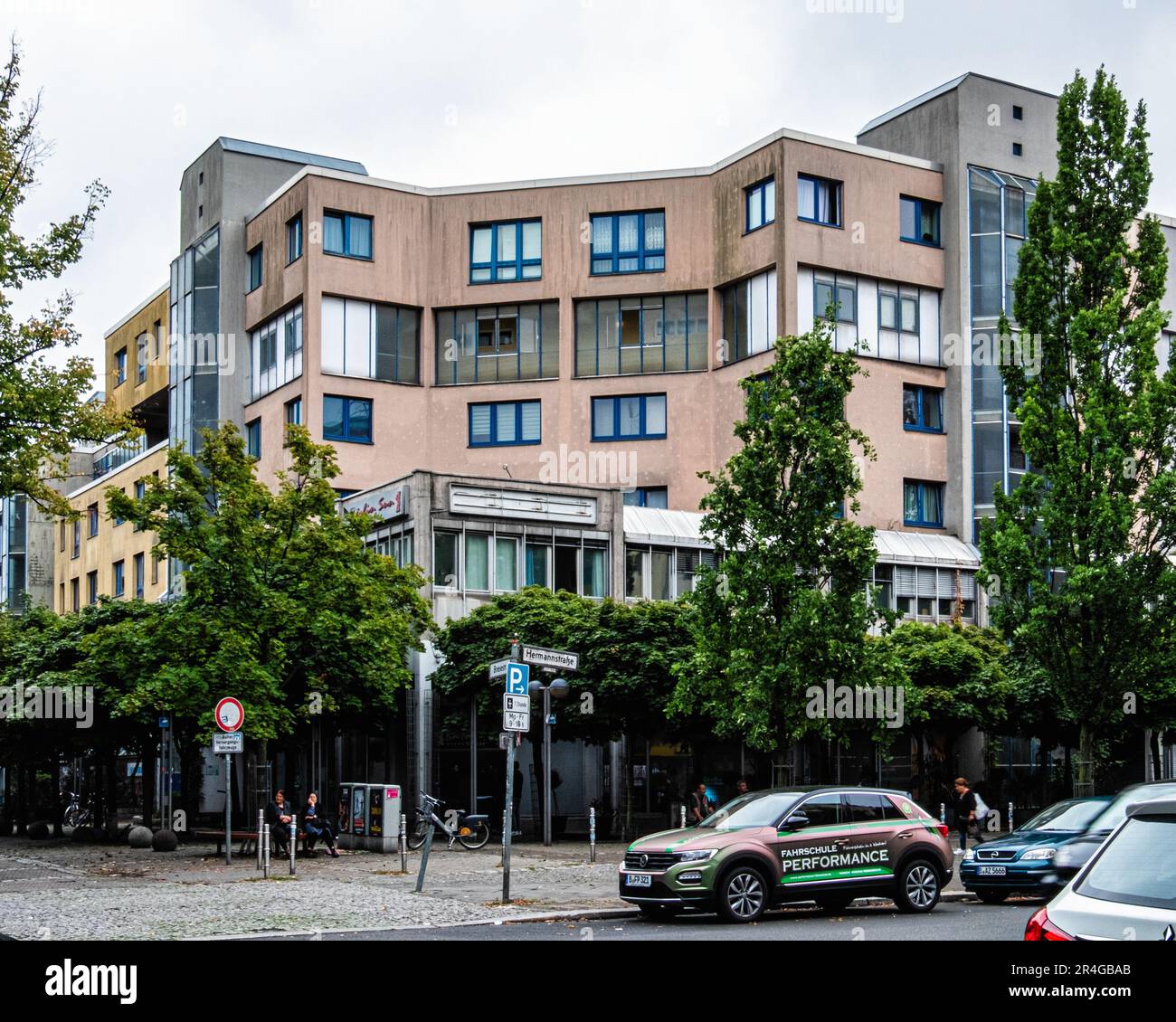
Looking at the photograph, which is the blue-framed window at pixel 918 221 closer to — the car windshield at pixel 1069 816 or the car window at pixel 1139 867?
the car windshield at pixel 1069 816

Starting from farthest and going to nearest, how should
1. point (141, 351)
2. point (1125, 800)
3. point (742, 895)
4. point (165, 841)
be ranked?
point (141, 351) → point (165, 841) → point (1125, 800) → point (742, 895)

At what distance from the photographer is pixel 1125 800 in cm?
1653

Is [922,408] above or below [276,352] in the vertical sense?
below

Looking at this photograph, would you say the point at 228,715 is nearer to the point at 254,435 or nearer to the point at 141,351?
the point at 254,435

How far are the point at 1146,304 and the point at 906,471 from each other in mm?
23911

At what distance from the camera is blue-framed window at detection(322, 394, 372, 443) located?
5334 centimetres

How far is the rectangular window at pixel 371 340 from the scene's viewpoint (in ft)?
177

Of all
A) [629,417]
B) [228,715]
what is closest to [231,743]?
[228,715]

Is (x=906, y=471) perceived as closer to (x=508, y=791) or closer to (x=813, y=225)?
(x=813, y=225)

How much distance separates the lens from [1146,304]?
29359 millimetres

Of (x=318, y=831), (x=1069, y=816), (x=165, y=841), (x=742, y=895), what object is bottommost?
(x=165, y=841)

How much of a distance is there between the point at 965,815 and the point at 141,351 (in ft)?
170

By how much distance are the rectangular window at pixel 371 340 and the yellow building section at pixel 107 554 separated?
10.8m
